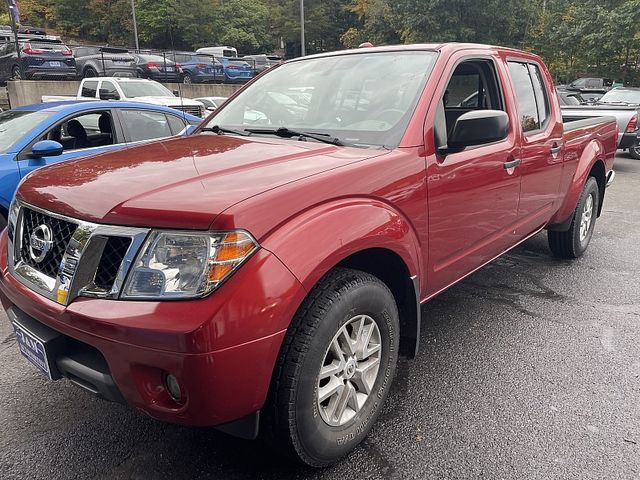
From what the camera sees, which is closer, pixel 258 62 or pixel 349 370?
pixel 349 370

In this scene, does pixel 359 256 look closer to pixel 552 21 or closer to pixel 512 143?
pixel 512 143

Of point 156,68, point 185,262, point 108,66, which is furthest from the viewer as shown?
point 156,68

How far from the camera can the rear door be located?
3.59m

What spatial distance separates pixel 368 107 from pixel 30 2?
58.3 meters

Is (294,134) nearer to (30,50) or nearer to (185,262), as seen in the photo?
(185,262)

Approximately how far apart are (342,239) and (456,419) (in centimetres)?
122

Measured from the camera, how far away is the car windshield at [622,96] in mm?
13195

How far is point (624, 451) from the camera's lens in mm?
2342

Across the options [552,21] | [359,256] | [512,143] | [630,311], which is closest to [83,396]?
[359,256]

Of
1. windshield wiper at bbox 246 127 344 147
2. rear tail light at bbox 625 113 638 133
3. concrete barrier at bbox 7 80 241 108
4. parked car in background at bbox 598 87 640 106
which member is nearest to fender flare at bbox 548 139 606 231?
windshield wiper at bbox 246 127 344 147

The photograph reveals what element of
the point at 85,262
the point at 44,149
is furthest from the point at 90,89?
the point at 85,262

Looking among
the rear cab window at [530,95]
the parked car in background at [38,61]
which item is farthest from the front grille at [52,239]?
the parked car in background at [38,61]

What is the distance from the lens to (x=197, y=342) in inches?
64.7

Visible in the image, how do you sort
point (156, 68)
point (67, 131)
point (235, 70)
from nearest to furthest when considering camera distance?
1. point (67, 131)
2. point (156, 68)
3. point (235, 70)
